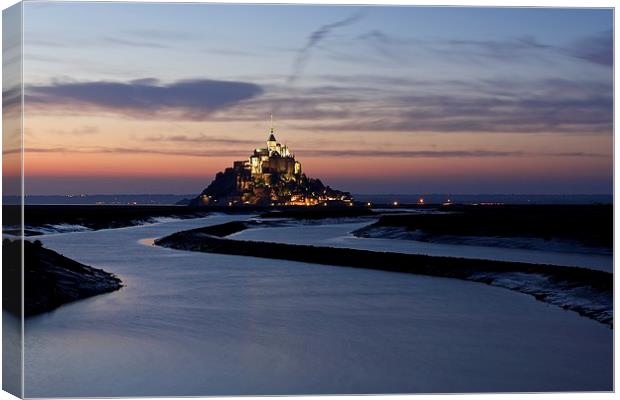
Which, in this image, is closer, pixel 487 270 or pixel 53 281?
pixel 53 281

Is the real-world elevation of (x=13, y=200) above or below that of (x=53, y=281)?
above

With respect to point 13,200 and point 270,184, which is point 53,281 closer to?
point 13,200

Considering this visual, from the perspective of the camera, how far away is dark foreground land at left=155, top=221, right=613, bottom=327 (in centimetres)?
1445

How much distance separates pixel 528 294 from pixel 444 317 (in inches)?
109

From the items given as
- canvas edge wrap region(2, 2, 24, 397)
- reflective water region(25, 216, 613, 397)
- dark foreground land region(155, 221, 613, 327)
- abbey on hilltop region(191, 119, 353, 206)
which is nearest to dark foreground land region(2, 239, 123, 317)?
reflective water region(25, 216, 613, 397)

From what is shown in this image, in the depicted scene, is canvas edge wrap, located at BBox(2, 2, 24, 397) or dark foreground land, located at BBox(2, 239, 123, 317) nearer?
canvas edge wrap, located at BBox(2, 2, 24, 397)

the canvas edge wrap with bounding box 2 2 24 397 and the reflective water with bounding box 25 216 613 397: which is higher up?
the canvas edge wrap with bounding box 2 2 24 397

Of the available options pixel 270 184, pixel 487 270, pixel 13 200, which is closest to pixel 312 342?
pixel 13 200

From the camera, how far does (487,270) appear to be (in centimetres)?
1927

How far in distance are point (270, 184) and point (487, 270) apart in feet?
453

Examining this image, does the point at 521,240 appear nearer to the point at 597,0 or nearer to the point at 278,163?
the point at 597,0

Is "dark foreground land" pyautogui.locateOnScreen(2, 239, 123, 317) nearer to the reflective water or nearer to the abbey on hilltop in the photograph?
the reflective water

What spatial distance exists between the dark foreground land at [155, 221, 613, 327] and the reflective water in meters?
0.43

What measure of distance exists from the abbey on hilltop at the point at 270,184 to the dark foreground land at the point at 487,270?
126 metres
